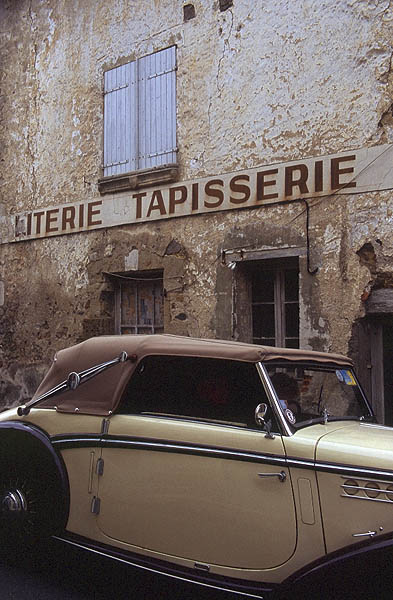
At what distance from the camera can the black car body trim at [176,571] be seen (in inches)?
121

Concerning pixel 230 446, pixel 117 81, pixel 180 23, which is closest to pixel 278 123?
pixel 180 23

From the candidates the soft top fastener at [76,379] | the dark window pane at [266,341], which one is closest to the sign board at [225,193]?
the dark window pane at [266,341]

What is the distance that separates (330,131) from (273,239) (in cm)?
124

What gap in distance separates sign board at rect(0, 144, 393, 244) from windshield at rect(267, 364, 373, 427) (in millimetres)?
2831

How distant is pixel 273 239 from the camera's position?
696cm

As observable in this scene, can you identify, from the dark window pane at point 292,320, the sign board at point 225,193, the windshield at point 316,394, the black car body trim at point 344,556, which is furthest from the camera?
the dark window pane at point 292,320

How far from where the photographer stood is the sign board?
6.34 metres

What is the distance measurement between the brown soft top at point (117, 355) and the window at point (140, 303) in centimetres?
402

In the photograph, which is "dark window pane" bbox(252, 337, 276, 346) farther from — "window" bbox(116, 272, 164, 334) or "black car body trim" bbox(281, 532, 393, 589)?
"black car body trim" bbox(281, 532, 393, 589)

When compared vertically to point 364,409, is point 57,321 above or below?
above

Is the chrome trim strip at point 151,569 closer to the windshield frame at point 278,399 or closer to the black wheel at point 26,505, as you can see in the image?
the black wheel at point 26,505

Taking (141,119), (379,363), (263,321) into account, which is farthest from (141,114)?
(379,363)

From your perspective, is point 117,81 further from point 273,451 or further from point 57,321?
point 273,451

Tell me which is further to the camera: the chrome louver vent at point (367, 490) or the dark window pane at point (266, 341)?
the dark window pane at point (266, 341)
